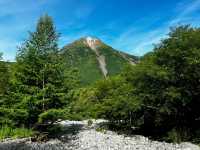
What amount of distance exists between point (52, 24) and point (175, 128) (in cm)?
1507

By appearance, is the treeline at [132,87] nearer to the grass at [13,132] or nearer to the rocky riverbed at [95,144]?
the grass at [13,132]

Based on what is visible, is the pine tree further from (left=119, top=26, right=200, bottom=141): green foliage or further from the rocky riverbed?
(left=119, top=26, right=200, bottom=141): green foliage

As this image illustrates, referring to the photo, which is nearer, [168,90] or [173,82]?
[168,90]

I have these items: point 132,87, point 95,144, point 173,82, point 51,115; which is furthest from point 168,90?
point 51,115

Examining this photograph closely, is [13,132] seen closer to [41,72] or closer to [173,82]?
[41,72]

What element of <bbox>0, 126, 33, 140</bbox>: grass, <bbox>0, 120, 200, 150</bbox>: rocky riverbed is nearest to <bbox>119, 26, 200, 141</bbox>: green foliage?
<bbox>0, 120, 200, 150</bbox>: rocky riverbed

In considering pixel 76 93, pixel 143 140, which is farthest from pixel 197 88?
pixel 76 93

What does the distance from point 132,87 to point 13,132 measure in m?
13.3

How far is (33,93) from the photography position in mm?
31156

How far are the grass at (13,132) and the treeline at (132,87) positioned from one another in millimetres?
1188

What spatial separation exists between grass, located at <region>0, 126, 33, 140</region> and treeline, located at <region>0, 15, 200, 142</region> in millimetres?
1188

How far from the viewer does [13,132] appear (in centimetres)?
3597

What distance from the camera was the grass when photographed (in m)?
34.8

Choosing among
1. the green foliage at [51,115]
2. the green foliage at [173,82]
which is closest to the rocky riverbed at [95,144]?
the green foliage at [51,115]
